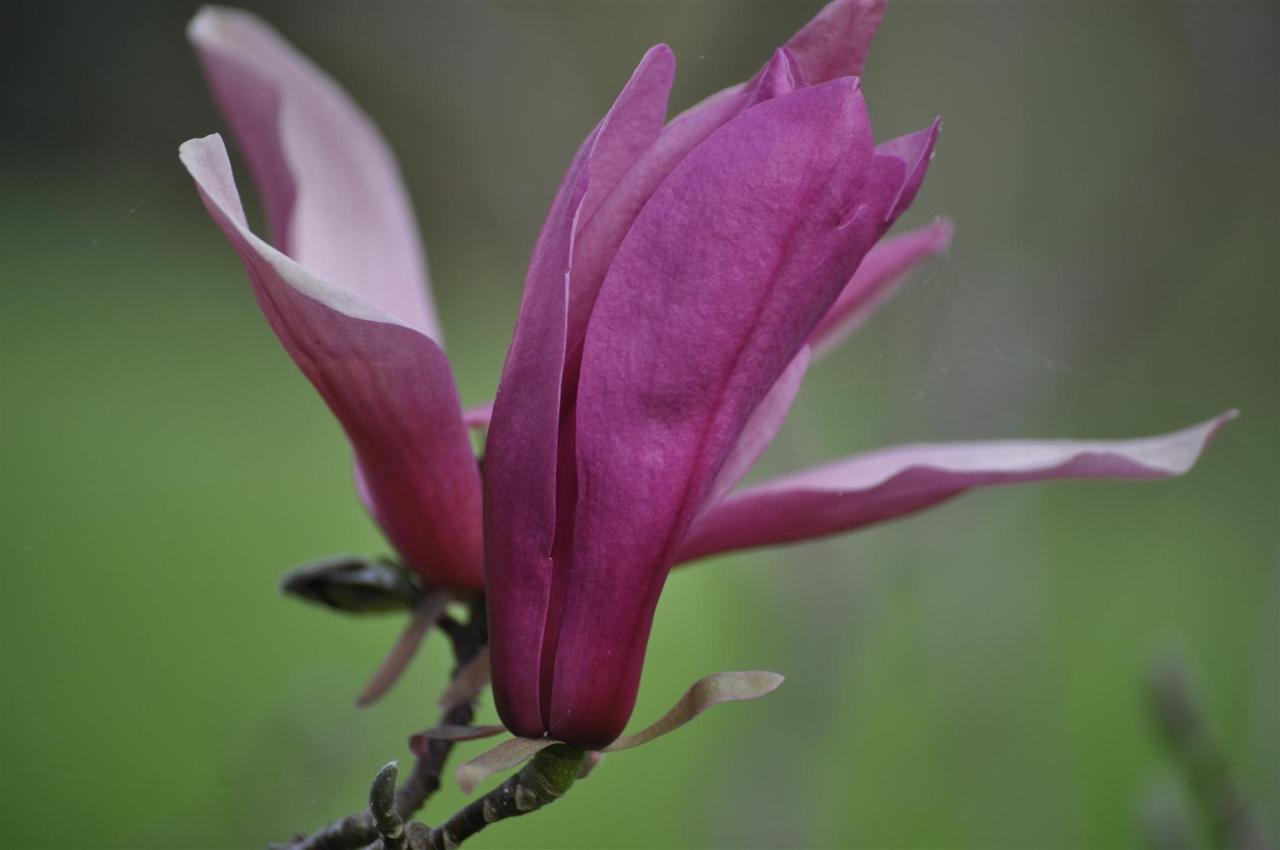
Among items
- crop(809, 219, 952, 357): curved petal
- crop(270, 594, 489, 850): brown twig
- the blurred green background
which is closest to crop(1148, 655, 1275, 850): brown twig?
the blurred green background

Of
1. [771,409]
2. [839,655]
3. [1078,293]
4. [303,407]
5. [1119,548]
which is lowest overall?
[1119,548]

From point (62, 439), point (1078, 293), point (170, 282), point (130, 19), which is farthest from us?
point (170, 282)

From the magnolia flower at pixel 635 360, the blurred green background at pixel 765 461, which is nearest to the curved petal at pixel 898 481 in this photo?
the magnolia flower at pixel 635 360

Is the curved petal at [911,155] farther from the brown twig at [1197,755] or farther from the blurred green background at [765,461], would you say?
the brown twig at [1197,755]

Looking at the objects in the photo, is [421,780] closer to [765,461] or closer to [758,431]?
[758,431]

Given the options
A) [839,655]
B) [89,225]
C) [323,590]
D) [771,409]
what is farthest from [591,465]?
[89,225]

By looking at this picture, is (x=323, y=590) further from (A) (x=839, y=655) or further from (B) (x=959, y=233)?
(B) (x=959, y=233)
